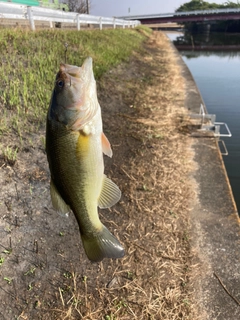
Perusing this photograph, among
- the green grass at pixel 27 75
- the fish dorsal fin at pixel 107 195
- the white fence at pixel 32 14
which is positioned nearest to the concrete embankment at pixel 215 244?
the fish dorsal fin at pixel 107 195

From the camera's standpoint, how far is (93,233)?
1.75m

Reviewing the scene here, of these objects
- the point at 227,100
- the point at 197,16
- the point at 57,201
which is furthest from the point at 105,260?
the point at 197,16

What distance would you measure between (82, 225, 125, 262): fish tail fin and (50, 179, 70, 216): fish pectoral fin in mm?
232

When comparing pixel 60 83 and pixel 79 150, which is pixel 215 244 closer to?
pixel 79 150

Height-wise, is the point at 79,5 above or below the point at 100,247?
above

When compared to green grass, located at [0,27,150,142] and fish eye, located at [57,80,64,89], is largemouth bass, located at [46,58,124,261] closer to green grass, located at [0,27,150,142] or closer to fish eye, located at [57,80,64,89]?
fish eye, located at [57,80,64,89]

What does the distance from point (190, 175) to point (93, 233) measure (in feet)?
9.51

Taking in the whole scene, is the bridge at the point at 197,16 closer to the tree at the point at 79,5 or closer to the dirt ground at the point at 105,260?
the tree at the point at 79,5

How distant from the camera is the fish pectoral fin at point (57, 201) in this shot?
1667mm

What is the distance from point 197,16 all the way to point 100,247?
56.4m

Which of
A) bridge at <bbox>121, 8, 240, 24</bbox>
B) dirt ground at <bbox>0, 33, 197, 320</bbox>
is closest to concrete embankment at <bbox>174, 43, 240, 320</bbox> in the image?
dirt ground at <bbox>0, 33, 197, 320</bbox>

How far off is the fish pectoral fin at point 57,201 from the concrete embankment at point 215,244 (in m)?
1.68

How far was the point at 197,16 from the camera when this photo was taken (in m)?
49.8

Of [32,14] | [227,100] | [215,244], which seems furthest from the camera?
[227,100]
